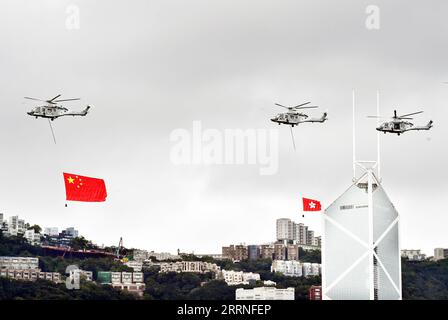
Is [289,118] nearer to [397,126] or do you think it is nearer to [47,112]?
[397,126]

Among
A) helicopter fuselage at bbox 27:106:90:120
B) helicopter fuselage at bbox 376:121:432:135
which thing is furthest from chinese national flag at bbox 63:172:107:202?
helicopter fuselage at bbox 376:121:432:135

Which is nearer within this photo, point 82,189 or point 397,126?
point 82,189

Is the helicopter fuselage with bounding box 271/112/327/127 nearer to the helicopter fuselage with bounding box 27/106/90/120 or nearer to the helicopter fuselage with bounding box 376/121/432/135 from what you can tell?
the helicopter fuselage with bounding box 376/121/432/135

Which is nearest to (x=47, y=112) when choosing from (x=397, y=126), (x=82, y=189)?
(x=82, y=189)

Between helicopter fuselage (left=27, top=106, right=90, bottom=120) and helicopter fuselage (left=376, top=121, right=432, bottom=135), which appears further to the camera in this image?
helicopter fuselage (left=376, top=121, right=432, bottom=135)

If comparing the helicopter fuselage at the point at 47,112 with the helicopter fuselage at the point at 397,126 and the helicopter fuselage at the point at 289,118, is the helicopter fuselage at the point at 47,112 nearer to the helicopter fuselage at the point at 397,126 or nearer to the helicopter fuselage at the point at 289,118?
the helicopter fuselage at the point at 289,118
